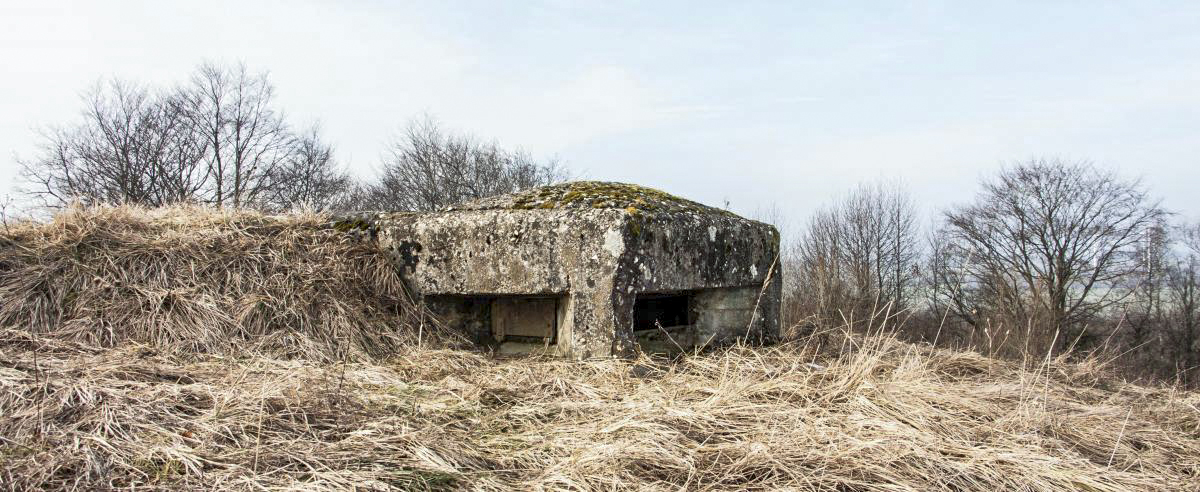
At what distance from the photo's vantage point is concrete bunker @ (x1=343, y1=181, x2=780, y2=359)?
138 inches

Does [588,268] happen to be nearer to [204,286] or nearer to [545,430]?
[545,430]

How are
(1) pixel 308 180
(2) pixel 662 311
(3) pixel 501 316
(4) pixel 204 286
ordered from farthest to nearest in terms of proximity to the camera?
1. (1) pixel 308 180
2. (2) pixel 662 311
3. (3) pixel 501 316
4. (4) pixel 204 286

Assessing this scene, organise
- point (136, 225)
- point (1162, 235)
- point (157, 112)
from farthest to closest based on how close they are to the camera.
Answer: point (157, 112)
point (1162, 235)
point (136, 225)

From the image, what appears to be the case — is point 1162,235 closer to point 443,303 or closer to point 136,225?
point 443,303

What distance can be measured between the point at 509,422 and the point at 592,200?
1.81m

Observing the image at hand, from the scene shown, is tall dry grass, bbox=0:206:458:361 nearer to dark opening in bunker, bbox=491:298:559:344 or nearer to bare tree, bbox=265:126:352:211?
dark opening in bunker, bbox=491:298:559:344

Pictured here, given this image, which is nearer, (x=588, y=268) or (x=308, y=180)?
(x=588, y=268)

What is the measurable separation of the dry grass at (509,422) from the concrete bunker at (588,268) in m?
0.40

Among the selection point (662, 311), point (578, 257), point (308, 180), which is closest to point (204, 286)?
point (578, 257)

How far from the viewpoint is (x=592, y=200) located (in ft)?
13.2

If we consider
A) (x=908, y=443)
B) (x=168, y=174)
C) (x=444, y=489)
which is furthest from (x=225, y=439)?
(x=168, y=174)

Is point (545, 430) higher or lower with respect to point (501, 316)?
lower

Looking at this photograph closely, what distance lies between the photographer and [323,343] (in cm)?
352

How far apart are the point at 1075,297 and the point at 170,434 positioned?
27.5 metres
